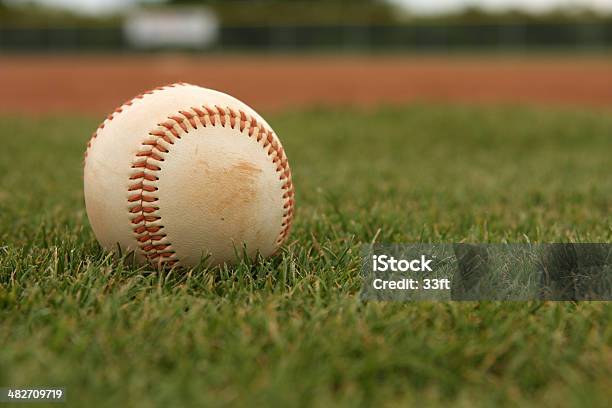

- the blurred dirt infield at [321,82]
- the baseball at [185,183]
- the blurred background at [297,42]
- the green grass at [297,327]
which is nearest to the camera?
the green grass at [297,327]

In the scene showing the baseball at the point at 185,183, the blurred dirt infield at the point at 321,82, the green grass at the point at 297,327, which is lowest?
the blurred dirt infield at the point at 321,82

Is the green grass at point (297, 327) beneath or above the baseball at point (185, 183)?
beneath

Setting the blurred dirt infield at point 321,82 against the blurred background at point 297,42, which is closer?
the blurred dirt infield at point 321,82

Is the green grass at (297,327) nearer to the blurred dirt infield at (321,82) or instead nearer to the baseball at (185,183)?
the baseball at (185,183)

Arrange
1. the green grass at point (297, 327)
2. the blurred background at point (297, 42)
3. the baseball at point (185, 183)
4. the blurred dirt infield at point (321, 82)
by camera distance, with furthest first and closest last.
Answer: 1. the blurred background at point (297, 42)
2. the blurred dirt infield at point (321, 82)
3. the baseball at point (185, 183)
4. the green grass at point (297, 327)

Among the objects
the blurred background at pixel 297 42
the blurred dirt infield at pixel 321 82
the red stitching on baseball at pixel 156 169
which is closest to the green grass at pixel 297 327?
the red stitching on baseball at pixel 156 169

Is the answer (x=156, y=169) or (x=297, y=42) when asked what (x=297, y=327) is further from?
(x=297, y=42)

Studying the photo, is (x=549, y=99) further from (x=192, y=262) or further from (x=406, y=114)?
(x=192, y=262)

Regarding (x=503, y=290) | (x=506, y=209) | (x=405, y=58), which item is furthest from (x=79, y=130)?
(x=405, y=58)
